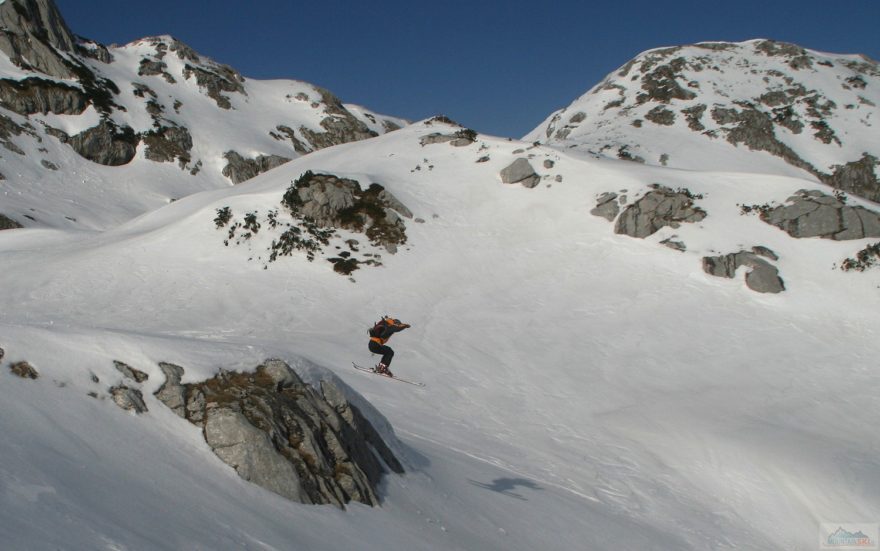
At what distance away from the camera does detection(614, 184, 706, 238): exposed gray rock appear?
31.6 meters

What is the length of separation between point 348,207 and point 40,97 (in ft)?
151

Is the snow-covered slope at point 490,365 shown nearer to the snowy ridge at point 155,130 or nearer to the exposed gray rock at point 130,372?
the exposed gray rock at point 130,372

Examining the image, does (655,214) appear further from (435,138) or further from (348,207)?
(435,138)

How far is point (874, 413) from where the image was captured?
17906mm

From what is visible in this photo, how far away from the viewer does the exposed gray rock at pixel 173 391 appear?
7207 millimetres

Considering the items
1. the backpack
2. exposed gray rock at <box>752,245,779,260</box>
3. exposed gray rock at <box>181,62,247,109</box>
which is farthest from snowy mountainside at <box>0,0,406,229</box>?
exposed gray rock at <box>752,245,779,260</box>

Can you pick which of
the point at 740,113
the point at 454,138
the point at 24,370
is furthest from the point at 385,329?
the point at 740,113

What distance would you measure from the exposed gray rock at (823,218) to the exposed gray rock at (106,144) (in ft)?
A: 195

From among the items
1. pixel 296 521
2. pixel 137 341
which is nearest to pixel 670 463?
pixel 296 521

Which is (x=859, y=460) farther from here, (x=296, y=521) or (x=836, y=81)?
(x=836, y=81)

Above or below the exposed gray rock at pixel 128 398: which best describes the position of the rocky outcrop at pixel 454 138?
above

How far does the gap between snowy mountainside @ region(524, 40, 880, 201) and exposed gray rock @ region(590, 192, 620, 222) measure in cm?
2984

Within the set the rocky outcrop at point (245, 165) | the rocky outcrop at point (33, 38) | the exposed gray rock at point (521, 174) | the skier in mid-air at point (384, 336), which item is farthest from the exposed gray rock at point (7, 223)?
the rocky outcrop at point (33, 38)

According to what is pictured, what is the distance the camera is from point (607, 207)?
33719mm
